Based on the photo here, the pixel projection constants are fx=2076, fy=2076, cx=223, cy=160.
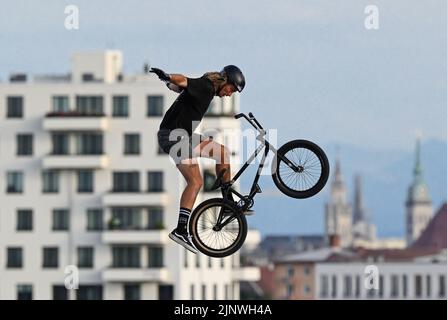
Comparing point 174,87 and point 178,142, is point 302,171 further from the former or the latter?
point 174,87

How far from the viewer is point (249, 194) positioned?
91.7ft

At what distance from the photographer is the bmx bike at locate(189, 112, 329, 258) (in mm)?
28062

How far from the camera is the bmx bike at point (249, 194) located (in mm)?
28062

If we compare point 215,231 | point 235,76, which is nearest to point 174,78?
point 235,76

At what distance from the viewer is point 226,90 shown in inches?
1095

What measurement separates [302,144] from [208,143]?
1898 mm

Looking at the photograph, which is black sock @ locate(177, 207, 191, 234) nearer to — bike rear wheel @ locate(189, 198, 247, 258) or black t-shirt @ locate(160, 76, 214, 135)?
bike rear wheel @ locate(189, 198, 247, 258)

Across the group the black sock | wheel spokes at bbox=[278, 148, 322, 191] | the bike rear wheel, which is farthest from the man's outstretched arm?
wheel spokes at bbox=[278, 148, 322, 191]

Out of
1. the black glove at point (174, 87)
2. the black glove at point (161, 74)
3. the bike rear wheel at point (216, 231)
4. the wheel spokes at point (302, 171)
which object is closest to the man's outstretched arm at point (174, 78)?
the black glove at point (161, 74)

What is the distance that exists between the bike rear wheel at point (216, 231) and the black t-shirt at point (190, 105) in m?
1.18

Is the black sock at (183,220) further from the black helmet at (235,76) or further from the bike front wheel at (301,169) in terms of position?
the black helmet at (235,76)

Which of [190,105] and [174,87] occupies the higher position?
[174,87]

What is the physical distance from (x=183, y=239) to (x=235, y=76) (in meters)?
2.31
